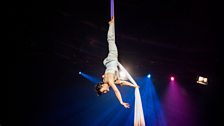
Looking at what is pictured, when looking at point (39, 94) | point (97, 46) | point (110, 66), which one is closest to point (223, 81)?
point (97, 46)

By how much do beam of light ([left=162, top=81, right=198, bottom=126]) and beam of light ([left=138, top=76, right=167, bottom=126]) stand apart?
0.66ft

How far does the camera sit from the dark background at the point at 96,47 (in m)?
6.42

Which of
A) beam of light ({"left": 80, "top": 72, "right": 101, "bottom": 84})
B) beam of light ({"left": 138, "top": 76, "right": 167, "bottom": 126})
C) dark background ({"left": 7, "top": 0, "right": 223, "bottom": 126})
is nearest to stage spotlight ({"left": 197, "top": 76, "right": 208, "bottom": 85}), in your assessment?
dark background ({"left": 7, "top": 0, "right": 223, "bottom": 126})

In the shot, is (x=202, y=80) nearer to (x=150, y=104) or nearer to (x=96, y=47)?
(x=150, y=104)

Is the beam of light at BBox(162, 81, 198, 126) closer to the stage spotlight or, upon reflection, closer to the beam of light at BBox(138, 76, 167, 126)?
the beam of light at BBox(138, 76, 167, 126)

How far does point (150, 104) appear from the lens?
890 cm

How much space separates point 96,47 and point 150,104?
2488mm

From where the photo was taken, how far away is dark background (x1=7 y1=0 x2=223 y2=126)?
21.1 ft

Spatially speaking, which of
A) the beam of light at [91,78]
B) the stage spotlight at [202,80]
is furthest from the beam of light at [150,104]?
the stage spotlight at [202,80]

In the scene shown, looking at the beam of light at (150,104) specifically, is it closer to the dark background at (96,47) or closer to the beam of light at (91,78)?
the dark background at (96,47)

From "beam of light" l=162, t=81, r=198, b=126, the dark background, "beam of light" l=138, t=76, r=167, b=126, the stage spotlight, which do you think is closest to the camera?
the dark background

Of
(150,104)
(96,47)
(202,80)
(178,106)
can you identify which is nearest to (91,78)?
(96,47)

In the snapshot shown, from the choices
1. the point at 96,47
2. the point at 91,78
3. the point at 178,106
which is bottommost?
the point at 178,106

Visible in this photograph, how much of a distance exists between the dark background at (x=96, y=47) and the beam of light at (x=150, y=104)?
28 cm
